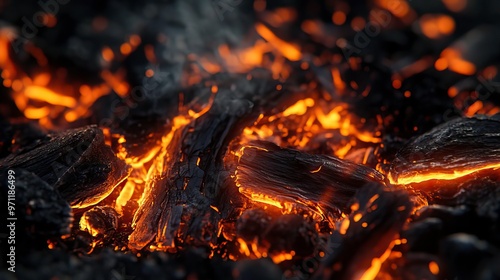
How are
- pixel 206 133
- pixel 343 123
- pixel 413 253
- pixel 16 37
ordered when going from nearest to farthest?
1. pixel 413 253
2. pixel 206 133
3. pixel 343 123
4. pixel 16 37

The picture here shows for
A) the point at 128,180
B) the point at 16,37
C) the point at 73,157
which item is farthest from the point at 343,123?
the point at 16,37

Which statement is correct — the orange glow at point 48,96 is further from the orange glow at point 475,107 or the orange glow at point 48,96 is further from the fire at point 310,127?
the orange glow at point 475,107

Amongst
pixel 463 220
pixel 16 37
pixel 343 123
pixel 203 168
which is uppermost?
pixel 16 37

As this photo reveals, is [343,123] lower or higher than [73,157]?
lower

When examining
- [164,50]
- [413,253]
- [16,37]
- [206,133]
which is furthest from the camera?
[164,50]

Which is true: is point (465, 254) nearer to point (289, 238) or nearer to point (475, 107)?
point (289, 238)

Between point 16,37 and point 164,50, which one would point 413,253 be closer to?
point 164,50

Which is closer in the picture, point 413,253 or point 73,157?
point 413,253
